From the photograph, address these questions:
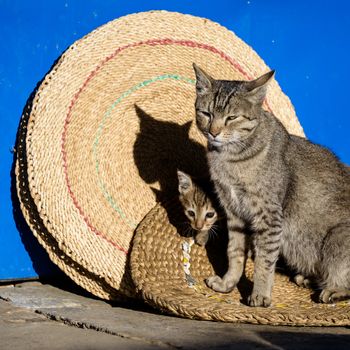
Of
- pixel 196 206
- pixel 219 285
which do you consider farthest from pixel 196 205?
pixel 219 285

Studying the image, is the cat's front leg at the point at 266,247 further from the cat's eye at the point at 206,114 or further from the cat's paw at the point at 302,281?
the cat's eye at the point at 206,114

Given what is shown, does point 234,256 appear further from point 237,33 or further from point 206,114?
point 237,33

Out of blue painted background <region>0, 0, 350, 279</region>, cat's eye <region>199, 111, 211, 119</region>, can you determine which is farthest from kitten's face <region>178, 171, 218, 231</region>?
blue painted background <region>0, 0, 350, 279</region>

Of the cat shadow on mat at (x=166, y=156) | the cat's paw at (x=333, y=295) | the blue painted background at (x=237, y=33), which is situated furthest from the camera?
the cat shadow on mat at (x=166, y=156)

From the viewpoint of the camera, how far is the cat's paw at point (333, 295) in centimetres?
302

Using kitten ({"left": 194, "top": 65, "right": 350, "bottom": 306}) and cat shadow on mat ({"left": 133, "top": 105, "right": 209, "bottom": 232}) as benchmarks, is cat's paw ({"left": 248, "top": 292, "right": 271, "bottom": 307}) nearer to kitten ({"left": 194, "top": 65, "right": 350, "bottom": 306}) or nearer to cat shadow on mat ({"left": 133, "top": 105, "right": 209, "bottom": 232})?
kitten ({"left": 194, "top": 65, "right": 350, "bottom": 306})

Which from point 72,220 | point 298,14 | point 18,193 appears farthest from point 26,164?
point 298,14

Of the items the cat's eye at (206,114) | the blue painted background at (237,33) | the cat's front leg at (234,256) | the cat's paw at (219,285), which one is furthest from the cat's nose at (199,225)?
the blue painted background at (237,33)

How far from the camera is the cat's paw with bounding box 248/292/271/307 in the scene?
9.57 feet

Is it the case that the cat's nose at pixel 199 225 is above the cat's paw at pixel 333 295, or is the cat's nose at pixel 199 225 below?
above

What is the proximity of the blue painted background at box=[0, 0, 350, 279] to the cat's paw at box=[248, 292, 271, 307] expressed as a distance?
47.2 inches

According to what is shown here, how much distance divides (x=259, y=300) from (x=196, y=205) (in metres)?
0.66

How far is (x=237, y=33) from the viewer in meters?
3.93

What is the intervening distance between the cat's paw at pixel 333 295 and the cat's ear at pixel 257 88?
3.18 feet
